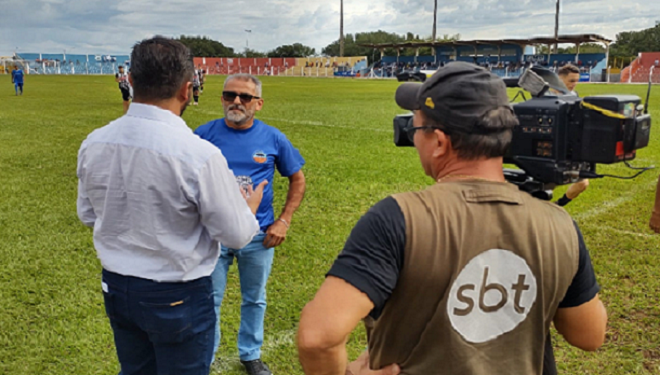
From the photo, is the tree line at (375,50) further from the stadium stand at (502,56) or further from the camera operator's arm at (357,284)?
the camera operator's arm at (357,284)

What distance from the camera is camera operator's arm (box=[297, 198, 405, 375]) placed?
135 cm

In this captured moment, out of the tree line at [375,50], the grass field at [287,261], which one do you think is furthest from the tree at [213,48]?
the grass field at [287,261]

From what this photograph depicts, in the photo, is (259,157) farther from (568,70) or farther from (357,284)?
(568,70)

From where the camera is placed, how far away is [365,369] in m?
1.58

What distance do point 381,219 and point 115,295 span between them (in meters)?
1.52

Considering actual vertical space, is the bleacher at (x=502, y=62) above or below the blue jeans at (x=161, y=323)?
above

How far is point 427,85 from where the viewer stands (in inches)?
58.4

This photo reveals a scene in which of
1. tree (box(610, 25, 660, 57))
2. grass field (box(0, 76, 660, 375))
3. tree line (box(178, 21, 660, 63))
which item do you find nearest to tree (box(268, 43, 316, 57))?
tree line (box(178, 21, 660, 63))

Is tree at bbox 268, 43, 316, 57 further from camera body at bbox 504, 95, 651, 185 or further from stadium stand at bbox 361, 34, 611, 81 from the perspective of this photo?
camera body at bbox 504, 95, 651, 185

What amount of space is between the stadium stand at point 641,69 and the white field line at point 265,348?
181 feet

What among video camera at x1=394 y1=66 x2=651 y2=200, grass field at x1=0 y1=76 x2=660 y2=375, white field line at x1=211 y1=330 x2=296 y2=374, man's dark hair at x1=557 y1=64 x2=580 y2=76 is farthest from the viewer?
man's dark hair at x1=557 y1=64 x2=580 y2=76

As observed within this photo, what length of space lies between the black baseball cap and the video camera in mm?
266

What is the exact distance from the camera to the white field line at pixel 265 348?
148 inches

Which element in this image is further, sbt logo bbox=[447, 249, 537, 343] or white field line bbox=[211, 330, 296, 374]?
white field line bbox=[211, 330, 296, 374]
